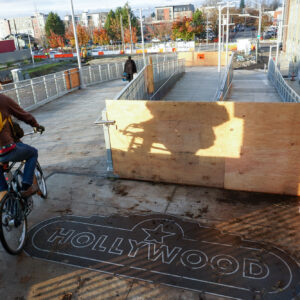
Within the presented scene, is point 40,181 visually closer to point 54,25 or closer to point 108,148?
point 108,148

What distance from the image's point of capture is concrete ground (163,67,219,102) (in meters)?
16.8

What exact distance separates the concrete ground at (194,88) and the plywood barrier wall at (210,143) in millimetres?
10289

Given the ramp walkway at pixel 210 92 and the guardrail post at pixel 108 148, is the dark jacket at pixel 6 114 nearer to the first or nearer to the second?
the guardrail post at pixel 108 148

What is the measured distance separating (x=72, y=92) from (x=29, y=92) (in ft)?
15.5

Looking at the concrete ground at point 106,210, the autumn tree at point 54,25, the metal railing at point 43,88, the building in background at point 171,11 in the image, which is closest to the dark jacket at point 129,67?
the metal railing at point 43,88

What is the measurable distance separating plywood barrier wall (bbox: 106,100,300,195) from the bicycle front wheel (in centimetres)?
255

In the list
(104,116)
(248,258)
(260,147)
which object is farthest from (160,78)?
(248,258)

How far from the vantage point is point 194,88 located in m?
19.5

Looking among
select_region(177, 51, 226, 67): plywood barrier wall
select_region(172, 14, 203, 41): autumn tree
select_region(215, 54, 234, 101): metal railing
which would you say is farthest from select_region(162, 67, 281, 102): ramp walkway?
select_region(172, 14, 203, 41): autumn tree

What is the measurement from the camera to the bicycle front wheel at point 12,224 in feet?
13.7

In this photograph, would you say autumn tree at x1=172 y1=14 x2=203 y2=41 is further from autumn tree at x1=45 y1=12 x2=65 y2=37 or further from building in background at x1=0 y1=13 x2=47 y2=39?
building in background at x1=0 y1=13 x2=47 y2=39

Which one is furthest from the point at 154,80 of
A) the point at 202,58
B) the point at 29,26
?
the point at 29,26

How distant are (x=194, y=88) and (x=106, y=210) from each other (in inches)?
599

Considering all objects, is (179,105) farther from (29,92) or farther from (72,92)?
(72,92)
